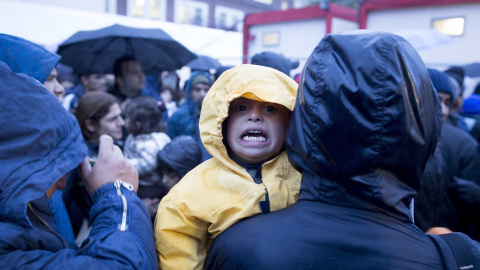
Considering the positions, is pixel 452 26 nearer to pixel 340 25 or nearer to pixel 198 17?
pixel 340 25

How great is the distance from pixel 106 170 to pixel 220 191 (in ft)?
1.58

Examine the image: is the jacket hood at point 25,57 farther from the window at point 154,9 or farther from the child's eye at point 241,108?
the window at point 154,9

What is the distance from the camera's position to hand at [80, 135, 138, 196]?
145 centimetres

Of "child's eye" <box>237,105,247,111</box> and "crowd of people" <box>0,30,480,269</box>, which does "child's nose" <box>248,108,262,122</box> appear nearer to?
"child's eye" <box>237,105,247,111</box>

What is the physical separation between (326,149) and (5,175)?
37.4 inches

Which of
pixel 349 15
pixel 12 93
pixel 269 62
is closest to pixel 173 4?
pixel 349 15

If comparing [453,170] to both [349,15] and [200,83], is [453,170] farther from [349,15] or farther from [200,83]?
[349,15]

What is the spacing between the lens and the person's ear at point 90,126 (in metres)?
3.20

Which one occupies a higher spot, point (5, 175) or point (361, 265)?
point (5, 175)

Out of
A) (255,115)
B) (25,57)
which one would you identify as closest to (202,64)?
(25,57)

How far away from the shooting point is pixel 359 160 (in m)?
1.11

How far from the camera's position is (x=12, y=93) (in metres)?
1.14

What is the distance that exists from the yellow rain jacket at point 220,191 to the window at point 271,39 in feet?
34.1


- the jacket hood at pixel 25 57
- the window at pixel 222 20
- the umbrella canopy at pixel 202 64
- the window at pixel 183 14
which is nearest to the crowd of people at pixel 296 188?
the jacket hood at pixel 25 57
